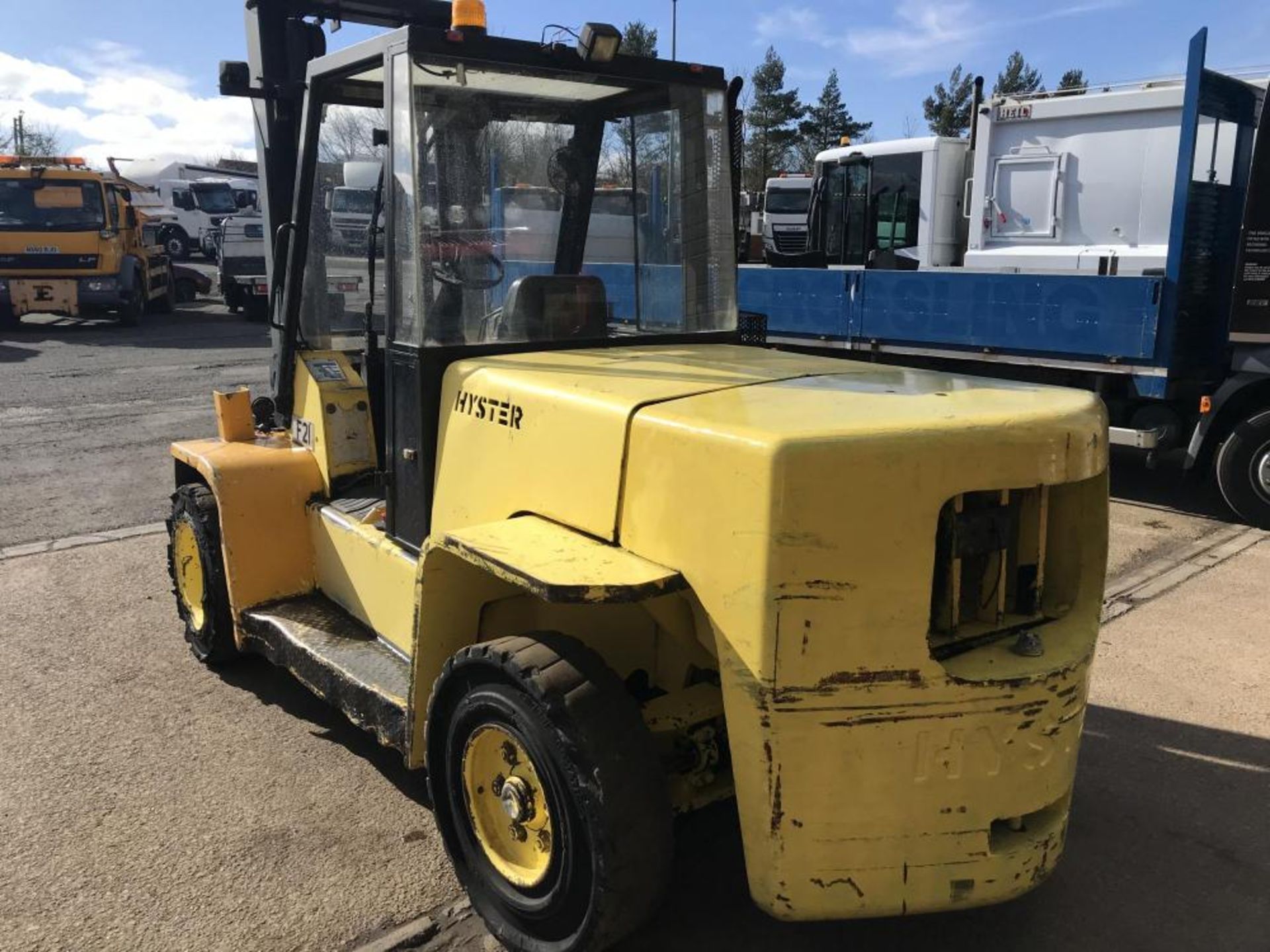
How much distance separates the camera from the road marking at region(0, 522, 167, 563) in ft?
21.2

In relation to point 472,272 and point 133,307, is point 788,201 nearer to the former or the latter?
point 133,307

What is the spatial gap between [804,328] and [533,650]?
7861 mm

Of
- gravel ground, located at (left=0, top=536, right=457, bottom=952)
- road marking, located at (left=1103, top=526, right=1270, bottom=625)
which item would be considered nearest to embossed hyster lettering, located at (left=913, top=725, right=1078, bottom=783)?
gravel ground, located at (left=0, top=536, right=457, bottom=952)

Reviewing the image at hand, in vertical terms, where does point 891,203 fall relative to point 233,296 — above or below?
above

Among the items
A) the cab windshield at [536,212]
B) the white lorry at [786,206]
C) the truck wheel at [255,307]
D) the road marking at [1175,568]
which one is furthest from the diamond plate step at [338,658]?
the white lorry at [786,206]

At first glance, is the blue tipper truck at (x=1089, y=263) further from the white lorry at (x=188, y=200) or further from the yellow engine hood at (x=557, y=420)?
the white lorry at (x=188, y=200)

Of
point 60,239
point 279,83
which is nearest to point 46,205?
point 60,239

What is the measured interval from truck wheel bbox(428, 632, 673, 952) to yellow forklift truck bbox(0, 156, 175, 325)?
18747 millimetres

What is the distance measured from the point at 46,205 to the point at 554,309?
60.0 ft

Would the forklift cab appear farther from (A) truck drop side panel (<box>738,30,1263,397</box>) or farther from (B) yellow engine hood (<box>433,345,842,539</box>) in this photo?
(A) truck drop side panel (<box>738,30,1263,397</box>)

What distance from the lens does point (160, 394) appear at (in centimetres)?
1259

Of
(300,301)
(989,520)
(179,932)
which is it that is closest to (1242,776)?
(989,520)

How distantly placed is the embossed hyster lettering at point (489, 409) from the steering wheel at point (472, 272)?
387 millimetres

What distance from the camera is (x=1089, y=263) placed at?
1039 centimetres
